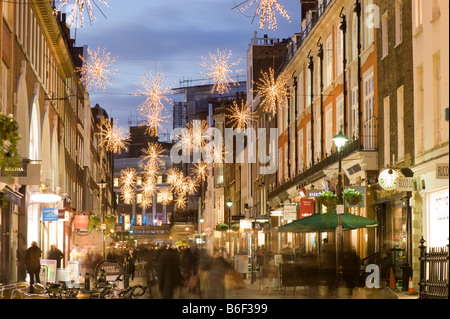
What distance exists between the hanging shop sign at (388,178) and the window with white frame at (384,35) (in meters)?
5.64

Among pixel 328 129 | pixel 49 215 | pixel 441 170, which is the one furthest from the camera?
pixel 328 129

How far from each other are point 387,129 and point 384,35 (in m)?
3.45

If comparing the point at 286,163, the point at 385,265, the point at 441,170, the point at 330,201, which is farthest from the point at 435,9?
the point at 286,163

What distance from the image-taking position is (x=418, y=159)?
25.6 metres

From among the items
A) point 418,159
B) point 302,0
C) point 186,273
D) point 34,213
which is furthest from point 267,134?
point 186,273

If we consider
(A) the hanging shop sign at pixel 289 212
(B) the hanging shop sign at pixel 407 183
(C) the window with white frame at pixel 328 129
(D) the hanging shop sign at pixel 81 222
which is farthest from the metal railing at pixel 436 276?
(D) the hanging shop sign at pixel 81 222

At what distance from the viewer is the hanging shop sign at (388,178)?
2617 centimetres

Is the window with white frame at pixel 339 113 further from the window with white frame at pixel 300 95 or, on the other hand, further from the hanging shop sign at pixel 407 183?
the hanging shop sign at pixel 407 183

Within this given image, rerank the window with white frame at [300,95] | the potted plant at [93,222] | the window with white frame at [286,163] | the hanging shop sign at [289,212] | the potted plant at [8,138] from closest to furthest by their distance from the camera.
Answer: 1. the potted plant at [8,138]
2. the hanging shop sign at [289,212]
3. the window with white frame at [300,95]
4. the window with white frame at [286,163]
5. the potted plant at [93,222]

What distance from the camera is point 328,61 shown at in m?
41.6

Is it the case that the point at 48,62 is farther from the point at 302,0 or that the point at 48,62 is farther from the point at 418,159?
the point at 418,159

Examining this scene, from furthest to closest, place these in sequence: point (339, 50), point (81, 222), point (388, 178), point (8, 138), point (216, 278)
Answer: point (81, 222)
point (339, 50)
point (388, 178)
point (216, 278)
point (8, 138)

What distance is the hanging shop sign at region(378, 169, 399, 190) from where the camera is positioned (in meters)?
26.2

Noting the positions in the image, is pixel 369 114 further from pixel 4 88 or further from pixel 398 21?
pixel 4 88
